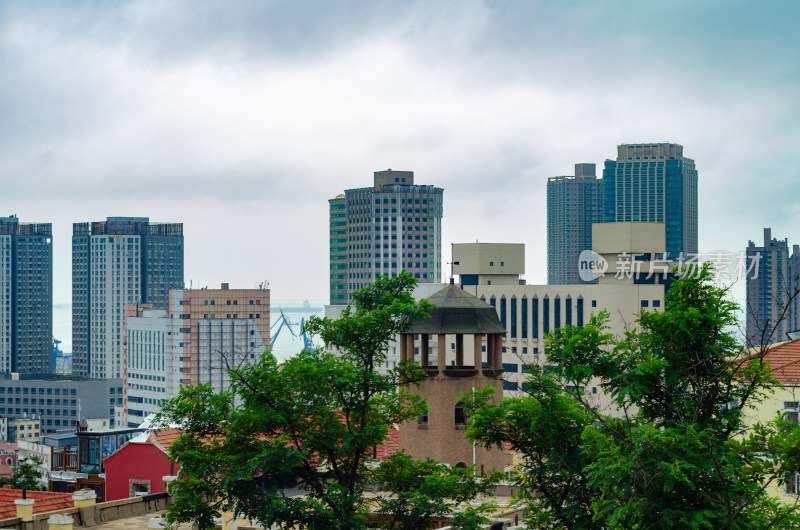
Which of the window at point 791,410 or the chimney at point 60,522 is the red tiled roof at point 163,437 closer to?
the chimney at point 60,522

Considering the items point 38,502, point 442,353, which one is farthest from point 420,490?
point 442,353

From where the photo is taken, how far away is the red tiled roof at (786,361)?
36.6 m

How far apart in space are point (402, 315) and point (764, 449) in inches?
460

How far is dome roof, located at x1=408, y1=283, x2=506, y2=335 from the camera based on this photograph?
5766cm

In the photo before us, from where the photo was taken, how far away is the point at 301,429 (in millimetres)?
32281

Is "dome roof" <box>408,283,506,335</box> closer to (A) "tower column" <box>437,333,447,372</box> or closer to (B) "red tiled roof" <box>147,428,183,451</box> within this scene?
(A) "tower column" <box>437,333,447,372</box>

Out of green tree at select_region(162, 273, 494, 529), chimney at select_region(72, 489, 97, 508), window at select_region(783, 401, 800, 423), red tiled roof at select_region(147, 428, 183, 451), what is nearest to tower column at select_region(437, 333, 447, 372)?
red tiled roof at select_region(147, 428, 183, 451)

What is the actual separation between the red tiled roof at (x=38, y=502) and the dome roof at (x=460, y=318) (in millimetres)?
21481

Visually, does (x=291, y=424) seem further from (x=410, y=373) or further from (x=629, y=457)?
(x=629, y=457)

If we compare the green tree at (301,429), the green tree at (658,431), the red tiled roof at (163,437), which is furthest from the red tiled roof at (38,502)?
the green tree at (658,431)

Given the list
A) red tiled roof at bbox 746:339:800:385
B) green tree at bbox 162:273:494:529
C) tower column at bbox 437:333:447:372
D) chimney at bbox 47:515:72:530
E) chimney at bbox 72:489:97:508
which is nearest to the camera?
green tree at bbox 162:273:494:529

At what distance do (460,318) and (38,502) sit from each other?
81.5ft

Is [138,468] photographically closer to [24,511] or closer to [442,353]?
[24,511]

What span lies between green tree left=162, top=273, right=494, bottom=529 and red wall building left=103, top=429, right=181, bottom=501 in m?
17.2
